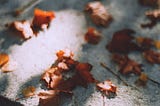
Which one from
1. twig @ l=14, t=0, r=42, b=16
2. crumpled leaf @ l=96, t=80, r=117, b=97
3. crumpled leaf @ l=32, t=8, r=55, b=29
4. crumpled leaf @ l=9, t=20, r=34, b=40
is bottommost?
crumpled leaf @ l=96, t=80, r=117, b=97

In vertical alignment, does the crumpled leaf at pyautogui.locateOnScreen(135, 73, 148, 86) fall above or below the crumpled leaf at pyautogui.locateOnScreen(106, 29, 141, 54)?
below

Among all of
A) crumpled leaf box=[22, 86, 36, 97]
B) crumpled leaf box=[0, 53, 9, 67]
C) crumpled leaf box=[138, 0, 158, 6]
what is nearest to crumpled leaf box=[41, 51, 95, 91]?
crumpled leaf box=[22, 86, 36, 97]

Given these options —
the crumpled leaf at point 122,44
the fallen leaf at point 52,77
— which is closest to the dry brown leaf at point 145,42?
the crumpled leaf at point 122,44

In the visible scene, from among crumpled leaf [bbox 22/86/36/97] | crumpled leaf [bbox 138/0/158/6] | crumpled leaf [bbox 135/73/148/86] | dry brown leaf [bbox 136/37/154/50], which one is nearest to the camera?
crumpled leaf [bbox 22/86/36/97]

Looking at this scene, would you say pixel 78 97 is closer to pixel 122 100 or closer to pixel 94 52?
pixel 122 100

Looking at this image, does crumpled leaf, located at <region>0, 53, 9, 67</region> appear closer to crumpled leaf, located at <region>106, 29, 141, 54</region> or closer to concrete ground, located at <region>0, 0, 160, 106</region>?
concrete ground, located at <region>0, 0, 160, 106</region>
